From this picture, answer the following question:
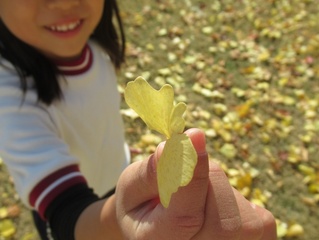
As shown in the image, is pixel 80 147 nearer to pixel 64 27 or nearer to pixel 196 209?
pixel 64 27

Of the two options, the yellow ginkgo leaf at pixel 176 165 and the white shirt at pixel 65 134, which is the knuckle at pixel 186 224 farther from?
the white shirt at pixel 65 134

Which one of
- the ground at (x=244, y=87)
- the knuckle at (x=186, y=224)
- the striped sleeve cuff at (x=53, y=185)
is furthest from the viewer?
the ground at (x=244, y=87)

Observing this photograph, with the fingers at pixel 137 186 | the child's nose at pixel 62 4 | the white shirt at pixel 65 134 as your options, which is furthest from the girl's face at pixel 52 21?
the fingers at pixel 137 186

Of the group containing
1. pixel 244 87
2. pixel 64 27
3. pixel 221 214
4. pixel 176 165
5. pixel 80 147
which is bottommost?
pixel 244 87

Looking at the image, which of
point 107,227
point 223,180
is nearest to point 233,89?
point 107,227

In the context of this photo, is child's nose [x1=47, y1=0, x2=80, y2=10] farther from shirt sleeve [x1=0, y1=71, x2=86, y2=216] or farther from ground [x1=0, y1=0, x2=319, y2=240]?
ground [x1=0, y1=0, x2=319, y2=240]

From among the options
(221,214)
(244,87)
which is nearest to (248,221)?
(221,214)

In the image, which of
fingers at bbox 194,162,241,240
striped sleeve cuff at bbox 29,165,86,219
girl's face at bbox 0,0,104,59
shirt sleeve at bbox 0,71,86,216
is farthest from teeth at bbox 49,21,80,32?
fingers at bbox 194,162,241,240
